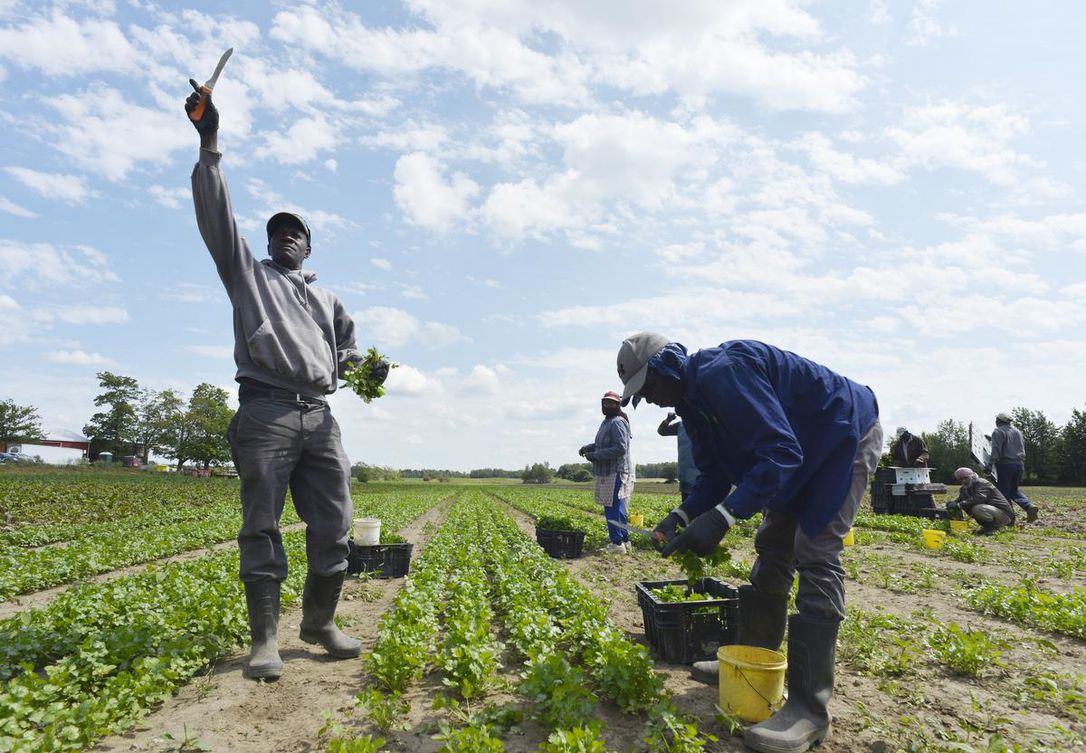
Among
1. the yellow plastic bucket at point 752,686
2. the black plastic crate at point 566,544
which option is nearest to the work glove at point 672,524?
the yellow plastic bucket at point 752,686

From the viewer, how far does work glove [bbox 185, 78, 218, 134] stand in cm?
358

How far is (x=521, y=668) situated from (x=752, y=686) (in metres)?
1.68

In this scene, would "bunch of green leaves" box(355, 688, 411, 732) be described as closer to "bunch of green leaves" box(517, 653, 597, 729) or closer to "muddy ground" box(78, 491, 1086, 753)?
"muddy ground" box(78, 491, 1086, 753)

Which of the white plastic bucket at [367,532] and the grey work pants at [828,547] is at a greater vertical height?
the grey work pants at [828,547]

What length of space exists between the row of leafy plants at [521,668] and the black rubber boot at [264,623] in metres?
0.61

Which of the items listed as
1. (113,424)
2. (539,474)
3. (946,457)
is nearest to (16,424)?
(113,424)

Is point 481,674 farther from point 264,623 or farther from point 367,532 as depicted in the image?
point 367,532

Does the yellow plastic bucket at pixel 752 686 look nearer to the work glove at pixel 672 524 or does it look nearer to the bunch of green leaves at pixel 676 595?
the work glove at pixel 672 524

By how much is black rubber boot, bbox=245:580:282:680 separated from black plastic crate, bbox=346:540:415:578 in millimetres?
3802

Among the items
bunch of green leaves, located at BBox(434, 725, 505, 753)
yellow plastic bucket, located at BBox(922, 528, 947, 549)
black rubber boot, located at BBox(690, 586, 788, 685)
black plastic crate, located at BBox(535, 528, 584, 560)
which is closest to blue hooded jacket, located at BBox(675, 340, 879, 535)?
black rubber boot, located at BBox(690, 586, 788, 685)

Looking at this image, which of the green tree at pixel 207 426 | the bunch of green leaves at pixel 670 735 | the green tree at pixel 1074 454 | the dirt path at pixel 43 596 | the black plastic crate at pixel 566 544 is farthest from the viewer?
the green tree at pixel 207 426

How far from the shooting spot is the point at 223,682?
3705mm

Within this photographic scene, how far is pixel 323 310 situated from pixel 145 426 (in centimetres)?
9388

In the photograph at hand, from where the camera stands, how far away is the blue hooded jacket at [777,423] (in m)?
2.96
